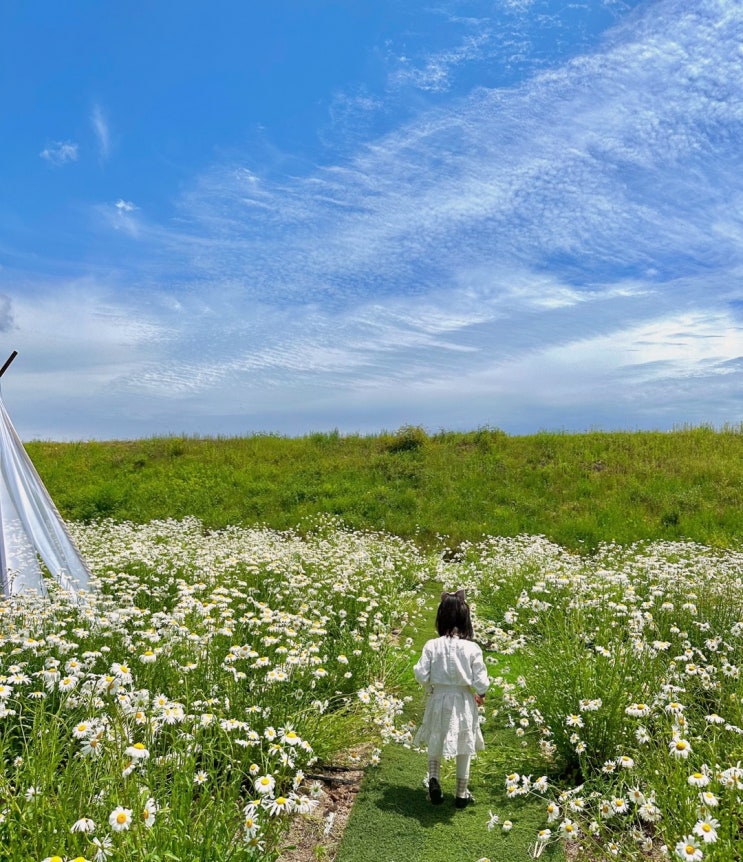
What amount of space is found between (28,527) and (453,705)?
24.8 feet

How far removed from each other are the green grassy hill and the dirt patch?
42.3ft

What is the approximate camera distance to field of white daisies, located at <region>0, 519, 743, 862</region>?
11.1ft

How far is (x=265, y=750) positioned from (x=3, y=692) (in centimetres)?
197

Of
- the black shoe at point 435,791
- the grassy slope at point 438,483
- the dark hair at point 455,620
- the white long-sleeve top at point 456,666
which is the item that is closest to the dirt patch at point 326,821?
the black shoe at point 435,791

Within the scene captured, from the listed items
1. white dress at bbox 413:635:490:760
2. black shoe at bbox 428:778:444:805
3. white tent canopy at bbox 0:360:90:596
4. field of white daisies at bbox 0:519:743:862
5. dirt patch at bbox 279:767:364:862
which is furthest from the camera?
white tent canopy at bbox 0:360:90:596

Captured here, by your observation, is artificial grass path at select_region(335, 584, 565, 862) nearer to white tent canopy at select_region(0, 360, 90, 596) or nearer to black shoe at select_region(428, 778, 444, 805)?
black shoe at select_region(428, 778, 444, 805)

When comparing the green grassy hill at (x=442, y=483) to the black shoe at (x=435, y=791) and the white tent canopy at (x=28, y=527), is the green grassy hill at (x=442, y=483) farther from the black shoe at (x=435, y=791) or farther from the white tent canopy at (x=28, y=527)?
the black shoe at (x=435, y=791)

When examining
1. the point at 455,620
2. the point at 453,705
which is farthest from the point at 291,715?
the point at 455,620

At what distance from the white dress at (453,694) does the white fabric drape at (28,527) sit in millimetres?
6367

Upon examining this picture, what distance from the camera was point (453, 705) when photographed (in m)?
5.24

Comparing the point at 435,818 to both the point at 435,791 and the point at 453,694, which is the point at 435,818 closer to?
the point at 435,791

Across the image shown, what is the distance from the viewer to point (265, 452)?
92.1 ft

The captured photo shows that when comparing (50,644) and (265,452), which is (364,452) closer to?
(265,452)

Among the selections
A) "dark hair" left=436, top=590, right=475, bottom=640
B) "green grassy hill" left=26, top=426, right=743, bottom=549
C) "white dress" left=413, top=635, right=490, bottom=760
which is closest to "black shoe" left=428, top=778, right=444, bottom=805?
"white dress" left=413, top=635, right=490, bottom=760
